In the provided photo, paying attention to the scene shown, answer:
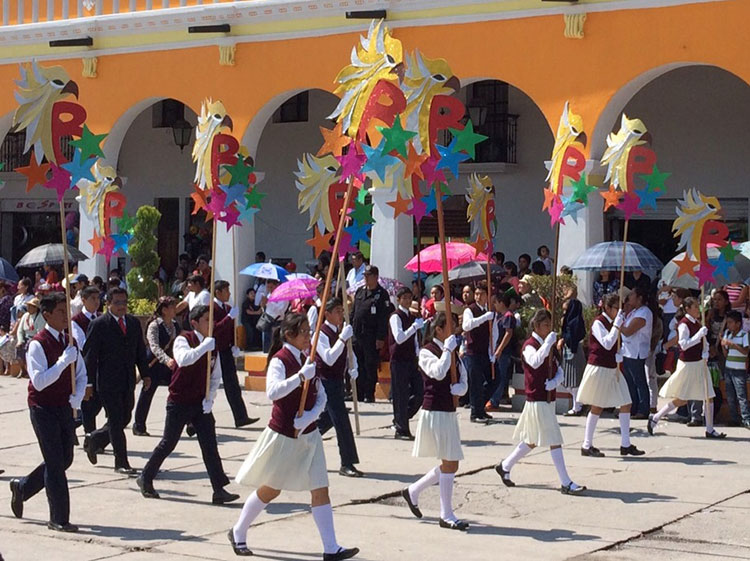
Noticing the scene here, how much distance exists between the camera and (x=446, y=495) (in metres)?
9.97

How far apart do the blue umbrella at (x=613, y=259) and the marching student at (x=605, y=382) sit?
3.41 meters

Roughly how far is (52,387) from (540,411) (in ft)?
13.3

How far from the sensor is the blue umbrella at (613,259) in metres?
17.0

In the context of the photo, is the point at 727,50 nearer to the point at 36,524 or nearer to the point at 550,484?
the point at 550,484

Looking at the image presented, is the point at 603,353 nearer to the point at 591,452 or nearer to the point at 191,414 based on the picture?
the point at 591,452

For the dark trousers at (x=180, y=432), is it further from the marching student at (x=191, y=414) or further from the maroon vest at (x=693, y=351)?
the maroon vest at (x=693, y=351)

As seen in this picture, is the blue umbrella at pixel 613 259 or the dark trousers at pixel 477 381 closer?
the dark trousers at pixel 477 381

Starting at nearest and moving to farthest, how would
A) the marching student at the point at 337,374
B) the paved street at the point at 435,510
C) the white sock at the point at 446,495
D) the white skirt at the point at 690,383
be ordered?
the paved street at the point at 435,510 < the white sock at the point at 446,495 < the marching student at the point at 337,374 < the white skirt at the point at 690,383

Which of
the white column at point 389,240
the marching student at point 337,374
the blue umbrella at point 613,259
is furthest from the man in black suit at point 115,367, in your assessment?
the white column at point 389,240

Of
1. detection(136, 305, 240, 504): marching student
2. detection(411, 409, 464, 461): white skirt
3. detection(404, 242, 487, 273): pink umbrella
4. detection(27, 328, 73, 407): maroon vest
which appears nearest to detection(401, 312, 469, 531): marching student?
detection(411, 409, 464, 461): white skirt

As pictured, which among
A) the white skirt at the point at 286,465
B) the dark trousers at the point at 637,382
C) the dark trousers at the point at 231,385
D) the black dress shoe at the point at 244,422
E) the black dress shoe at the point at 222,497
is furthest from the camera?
the dark trousers at the point at 637,382

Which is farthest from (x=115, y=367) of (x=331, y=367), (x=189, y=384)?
(x=331, y=367)

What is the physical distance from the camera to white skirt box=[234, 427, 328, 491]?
8.91 meters

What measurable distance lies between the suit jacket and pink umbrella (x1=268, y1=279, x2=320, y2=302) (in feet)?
13.4
